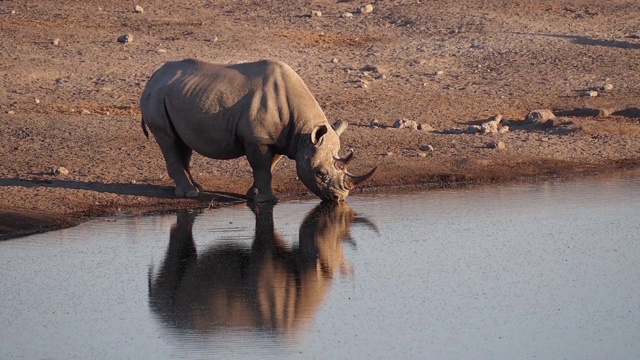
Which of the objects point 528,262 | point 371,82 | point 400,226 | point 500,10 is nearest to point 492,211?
point 400,226

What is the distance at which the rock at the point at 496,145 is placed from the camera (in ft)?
58.9

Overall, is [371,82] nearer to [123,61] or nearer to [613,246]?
[123,61]

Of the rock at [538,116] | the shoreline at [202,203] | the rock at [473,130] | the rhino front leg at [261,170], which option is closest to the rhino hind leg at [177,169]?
the shoreline at [202,203]

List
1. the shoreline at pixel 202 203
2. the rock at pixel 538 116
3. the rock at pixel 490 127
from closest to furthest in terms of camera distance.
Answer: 1. the shoreline at pixel 202 203
2. the rock at pixel 490 127
3. the rock at pixel 538 116

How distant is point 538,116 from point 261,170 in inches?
210

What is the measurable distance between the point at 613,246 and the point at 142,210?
492 cm

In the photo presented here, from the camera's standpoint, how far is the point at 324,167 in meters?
15.2

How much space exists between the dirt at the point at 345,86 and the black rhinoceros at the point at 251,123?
0.57 m

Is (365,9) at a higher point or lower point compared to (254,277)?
higher

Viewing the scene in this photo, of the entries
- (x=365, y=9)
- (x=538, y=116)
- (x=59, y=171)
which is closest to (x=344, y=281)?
(x=59, y=171)

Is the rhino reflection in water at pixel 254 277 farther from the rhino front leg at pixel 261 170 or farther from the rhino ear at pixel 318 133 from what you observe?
the rhino ear at pixel 318 133

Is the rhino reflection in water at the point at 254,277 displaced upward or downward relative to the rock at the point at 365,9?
downward

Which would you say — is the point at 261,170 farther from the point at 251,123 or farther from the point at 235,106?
the point at 235,106

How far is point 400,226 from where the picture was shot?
46.2 ft
